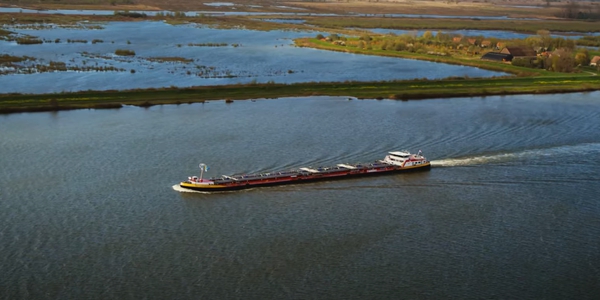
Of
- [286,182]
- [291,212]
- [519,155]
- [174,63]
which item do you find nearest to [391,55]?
[174,63]

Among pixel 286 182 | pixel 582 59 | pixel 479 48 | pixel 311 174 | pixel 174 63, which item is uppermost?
pixel 582 59

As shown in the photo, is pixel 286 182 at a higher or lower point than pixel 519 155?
lower

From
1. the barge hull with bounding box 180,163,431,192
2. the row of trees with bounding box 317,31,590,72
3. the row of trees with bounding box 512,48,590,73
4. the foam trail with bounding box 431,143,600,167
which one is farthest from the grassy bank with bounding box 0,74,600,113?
the barge hull with bounding box 180,163,431,192

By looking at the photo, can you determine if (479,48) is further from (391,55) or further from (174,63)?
(174,63)

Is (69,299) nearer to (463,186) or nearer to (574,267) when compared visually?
(574,267)

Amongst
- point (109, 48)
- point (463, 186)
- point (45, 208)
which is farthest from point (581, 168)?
point (109, 48)

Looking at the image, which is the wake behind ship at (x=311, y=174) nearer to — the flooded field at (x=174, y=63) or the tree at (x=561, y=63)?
→ the flooded field at (x=174, y=63)

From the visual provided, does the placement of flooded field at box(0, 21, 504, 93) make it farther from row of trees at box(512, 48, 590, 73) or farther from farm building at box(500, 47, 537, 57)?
farm building at box(500, 47, 537, 57)

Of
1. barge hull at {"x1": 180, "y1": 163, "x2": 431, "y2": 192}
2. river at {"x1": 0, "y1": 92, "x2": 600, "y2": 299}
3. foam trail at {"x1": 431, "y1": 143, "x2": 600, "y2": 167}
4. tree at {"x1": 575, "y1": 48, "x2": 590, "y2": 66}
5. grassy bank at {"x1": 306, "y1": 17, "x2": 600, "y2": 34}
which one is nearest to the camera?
river at {"x1": 0, "y1": 92, "x2": 600, "y2": 299}
